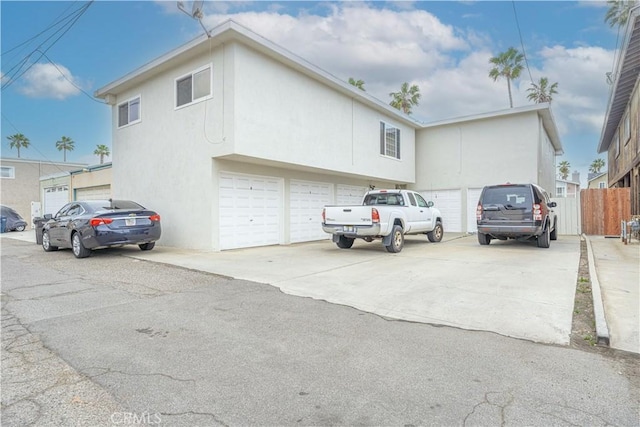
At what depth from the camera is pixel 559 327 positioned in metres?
4.42

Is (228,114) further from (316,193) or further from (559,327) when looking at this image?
(559,327)

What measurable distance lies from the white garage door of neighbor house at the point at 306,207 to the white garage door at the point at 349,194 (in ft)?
2.33

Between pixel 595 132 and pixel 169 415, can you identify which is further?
pixel 595 132

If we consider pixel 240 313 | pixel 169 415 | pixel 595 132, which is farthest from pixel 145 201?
pixel 595 132

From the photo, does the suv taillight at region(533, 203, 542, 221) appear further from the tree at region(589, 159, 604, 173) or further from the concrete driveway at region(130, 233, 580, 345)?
the tree at region(589, 159, 604, 173)

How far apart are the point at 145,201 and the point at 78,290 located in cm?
801

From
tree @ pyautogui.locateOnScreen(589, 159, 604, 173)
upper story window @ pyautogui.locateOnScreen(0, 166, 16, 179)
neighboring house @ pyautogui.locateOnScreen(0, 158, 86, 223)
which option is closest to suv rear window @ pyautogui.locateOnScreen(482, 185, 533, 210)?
neighboring house @ pyautogui.locateOnScreen(0, 158, 86, 223)

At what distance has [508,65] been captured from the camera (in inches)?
1256

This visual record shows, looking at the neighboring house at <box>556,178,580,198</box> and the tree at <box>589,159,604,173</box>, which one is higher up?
the tree at <box>589,159,604,173</box>

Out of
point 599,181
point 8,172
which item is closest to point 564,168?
point 599,181

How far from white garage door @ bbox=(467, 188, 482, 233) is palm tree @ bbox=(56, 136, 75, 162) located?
50.4 m

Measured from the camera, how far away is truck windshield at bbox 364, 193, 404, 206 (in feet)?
39.2

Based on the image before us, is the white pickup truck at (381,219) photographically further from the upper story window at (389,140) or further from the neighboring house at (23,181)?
the neighboring house at (23,181)

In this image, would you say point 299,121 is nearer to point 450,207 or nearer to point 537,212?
point 537,212
